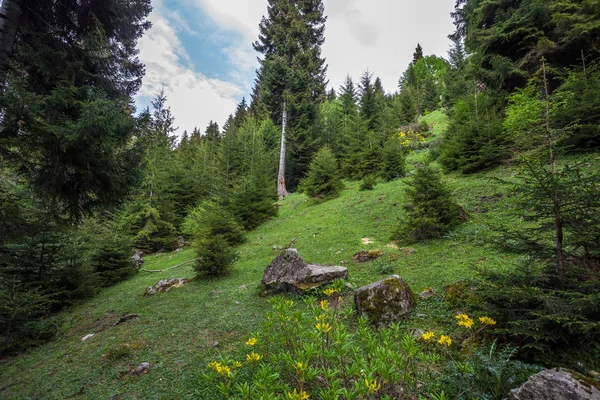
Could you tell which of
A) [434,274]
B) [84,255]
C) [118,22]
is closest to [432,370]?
[434,274]

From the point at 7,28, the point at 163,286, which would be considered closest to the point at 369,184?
the point at 163,286

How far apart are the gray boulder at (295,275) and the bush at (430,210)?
2932mm

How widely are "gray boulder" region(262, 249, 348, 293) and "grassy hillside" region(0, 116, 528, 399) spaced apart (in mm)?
439

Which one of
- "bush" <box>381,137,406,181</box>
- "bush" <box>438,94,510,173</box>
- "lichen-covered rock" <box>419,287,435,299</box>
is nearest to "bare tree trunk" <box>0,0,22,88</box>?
"lichen-covered rock" <box>419,287,435,299</box>

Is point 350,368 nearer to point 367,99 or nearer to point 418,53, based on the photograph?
point 367,99

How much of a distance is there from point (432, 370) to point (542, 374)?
124 cm

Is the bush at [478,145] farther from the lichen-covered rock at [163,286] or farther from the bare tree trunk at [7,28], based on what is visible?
the bare tree trunk at [7,28]

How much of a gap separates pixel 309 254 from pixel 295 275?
272cm

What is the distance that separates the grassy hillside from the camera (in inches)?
162

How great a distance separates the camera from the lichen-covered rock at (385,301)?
4.32m

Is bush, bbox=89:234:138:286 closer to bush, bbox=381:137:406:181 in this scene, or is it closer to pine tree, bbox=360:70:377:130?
bush, bbox=381:137:406:181

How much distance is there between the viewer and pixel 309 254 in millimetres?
9055

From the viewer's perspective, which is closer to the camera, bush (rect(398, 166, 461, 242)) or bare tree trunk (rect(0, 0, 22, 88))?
bare tree trunk (rect(0, 0, 22, 88))

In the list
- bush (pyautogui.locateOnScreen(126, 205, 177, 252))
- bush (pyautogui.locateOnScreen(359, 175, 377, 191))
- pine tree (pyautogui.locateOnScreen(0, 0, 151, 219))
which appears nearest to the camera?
pine tree (pyautogui.locateOnScreen(0, 0, 151, 219))
